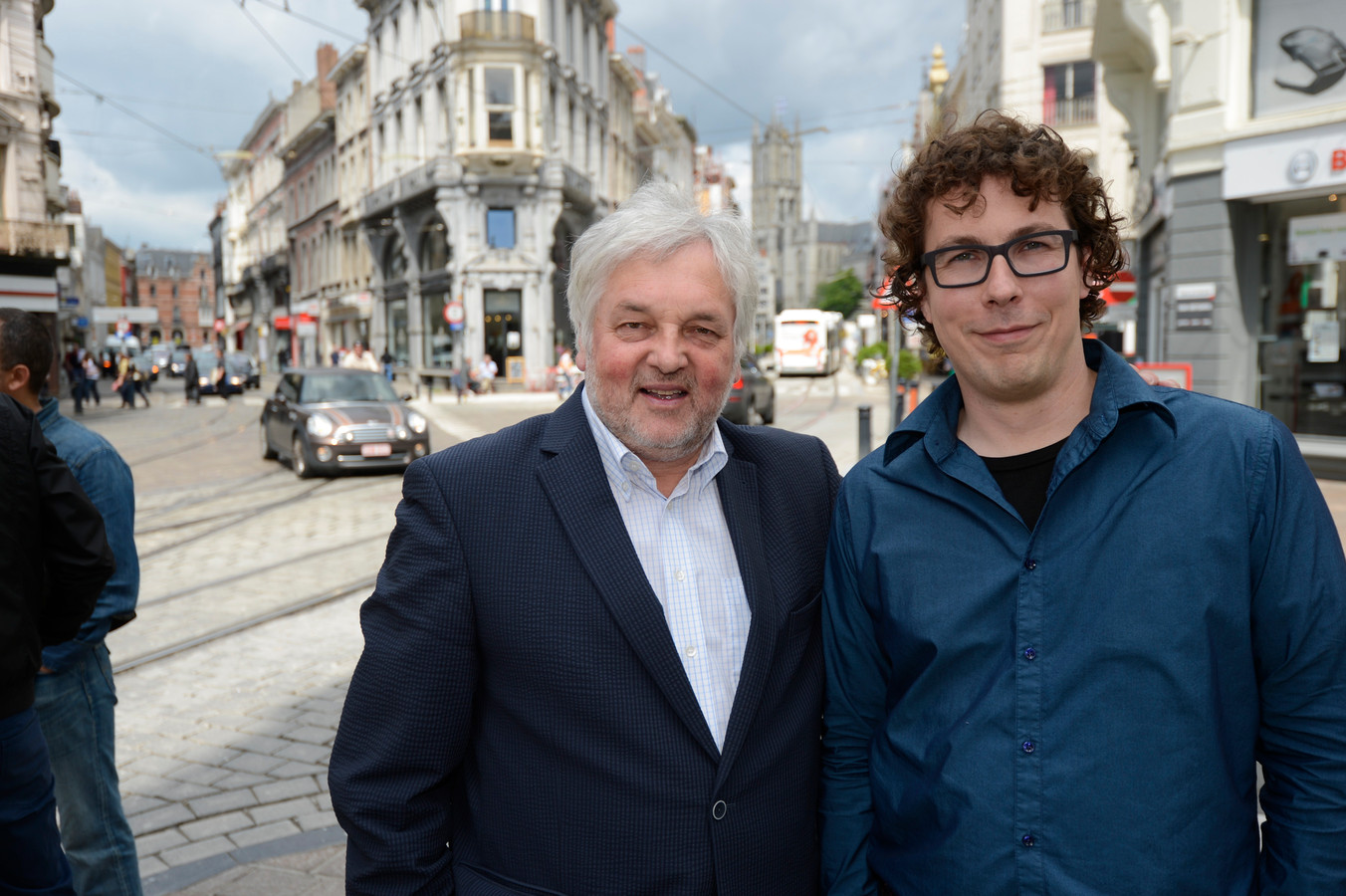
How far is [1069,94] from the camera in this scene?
30281 millimetres

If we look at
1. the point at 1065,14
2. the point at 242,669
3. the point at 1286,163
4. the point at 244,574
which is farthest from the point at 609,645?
the point at 1065,14

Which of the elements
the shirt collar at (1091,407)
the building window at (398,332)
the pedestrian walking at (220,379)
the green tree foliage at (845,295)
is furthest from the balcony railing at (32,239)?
the green tree foliage at (845,295)

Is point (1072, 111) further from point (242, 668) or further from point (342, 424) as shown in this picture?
point (242, 668)

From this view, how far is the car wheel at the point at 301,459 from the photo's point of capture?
1357 cm

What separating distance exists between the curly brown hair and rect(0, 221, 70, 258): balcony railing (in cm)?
3212

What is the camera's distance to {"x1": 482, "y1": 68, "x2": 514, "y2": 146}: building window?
3459 centimetres

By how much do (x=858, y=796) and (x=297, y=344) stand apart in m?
60.9

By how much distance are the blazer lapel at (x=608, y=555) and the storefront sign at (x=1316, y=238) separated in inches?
495

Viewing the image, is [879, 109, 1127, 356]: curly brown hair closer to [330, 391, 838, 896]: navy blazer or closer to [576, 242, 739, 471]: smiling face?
[576, 242, 739, 471]: smiling face

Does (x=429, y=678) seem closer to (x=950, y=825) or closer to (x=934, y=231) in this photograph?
(x=950, y=825)

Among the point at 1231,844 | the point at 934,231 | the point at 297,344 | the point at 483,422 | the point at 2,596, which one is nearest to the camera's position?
the point at 1231,844

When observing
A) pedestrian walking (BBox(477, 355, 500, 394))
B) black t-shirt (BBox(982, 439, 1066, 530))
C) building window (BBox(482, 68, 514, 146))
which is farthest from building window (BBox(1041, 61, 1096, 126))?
black t-shirt (BBox(982, 439, 1066, 530))

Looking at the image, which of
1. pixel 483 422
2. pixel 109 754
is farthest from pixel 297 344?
pixel 109 754

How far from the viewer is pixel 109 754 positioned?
300cm
